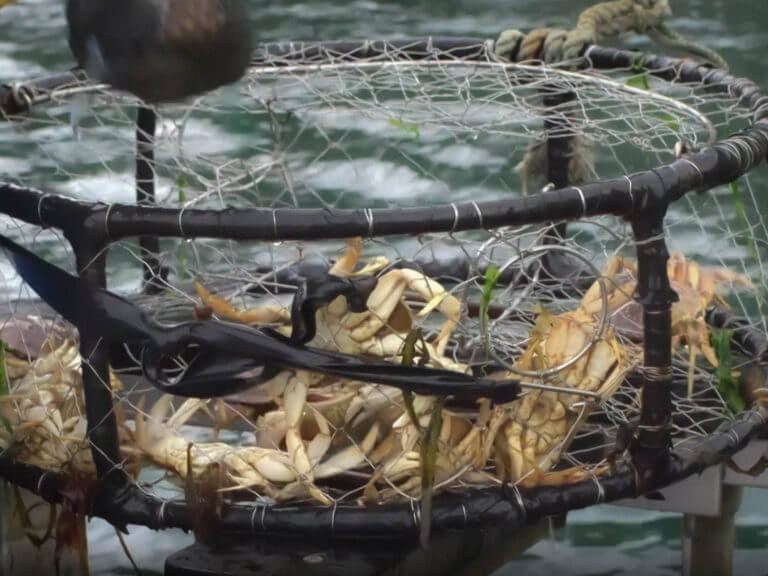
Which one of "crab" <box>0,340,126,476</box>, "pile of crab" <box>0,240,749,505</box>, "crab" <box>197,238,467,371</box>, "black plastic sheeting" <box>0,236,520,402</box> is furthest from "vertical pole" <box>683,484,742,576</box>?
"crab" <box>0,340,126,476</box>

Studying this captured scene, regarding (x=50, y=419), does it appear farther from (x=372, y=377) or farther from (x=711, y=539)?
(x=711, y=539)

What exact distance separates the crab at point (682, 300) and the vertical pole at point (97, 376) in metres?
0.63

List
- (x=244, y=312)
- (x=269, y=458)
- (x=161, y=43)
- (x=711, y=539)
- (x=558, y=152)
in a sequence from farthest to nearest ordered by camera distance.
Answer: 1. (x=558, y=152)
2. (x=711, y=539)
3. (x=244, y=312)
4. (x=269, y=458)
5. (x=161, y=43)

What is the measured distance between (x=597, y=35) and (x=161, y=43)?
160cm

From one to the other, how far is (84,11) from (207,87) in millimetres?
145

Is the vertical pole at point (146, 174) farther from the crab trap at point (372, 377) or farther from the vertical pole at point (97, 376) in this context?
the vertical pole at point (97, 376)

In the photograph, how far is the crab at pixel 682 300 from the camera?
181 cm

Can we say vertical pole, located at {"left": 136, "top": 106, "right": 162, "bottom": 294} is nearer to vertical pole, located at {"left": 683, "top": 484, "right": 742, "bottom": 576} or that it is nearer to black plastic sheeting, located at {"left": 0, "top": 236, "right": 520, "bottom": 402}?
black plastic sheeting, located at {"left": 0, "top": 236, "right": 520, "bottom": 402}

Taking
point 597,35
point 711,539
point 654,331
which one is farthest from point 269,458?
point 597,35

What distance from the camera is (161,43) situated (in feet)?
3.72

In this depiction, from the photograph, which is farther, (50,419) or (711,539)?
(711,539)

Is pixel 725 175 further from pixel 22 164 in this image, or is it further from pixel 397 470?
pixel 22 164

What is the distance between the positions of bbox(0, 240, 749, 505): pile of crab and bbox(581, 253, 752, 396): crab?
0.09ft

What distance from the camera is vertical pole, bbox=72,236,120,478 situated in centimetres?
152
